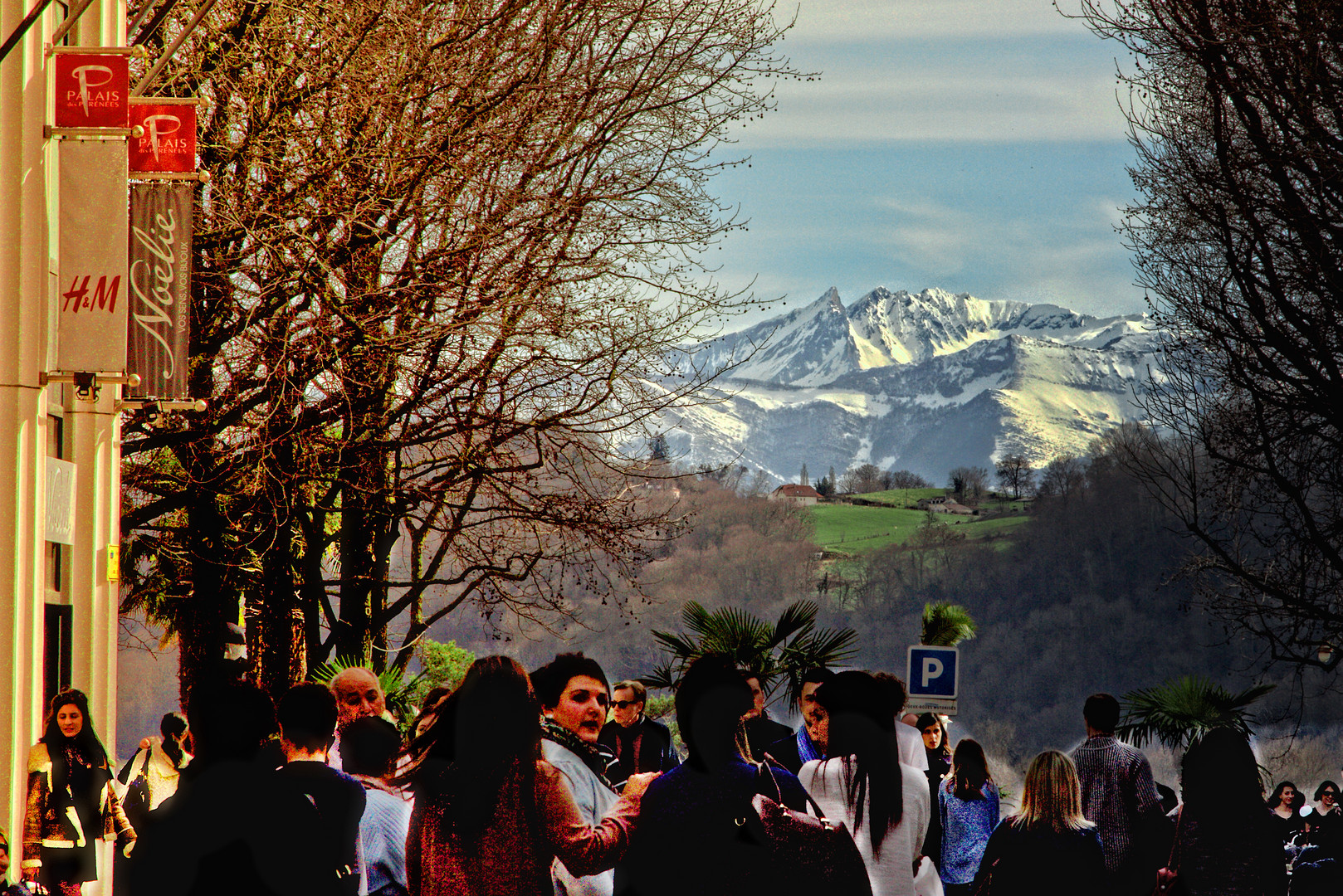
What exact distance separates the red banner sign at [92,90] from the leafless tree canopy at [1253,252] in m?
10.5

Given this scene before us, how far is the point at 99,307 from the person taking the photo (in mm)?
11781

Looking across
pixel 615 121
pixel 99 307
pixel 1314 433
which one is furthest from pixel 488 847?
pixel 1314 433

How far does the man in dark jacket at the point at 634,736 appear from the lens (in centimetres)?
829

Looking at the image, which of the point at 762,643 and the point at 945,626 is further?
the point at 945,626

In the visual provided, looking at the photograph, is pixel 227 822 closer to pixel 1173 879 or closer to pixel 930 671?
pixel 1173 879

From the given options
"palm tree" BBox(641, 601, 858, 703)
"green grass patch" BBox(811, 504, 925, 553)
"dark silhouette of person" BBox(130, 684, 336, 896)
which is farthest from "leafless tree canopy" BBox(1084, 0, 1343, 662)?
"green grass patch" BBox(811, 504, 925, 553)

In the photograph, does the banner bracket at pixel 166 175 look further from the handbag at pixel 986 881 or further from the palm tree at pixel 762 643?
the handbag at pixel 986 881

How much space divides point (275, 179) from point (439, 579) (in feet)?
17.7

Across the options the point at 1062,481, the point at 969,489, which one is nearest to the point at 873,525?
the point at 969,489

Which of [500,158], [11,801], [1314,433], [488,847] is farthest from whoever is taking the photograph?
[1314,433]

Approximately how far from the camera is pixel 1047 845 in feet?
19.6

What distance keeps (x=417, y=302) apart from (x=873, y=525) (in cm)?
16055

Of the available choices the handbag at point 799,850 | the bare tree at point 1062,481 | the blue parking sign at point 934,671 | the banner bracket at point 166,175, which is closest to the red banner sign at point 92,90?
the banner bracket at point 166,175

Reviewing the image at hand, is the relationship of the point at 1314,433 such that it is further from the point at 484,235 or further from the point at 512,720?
the point at 512,720
